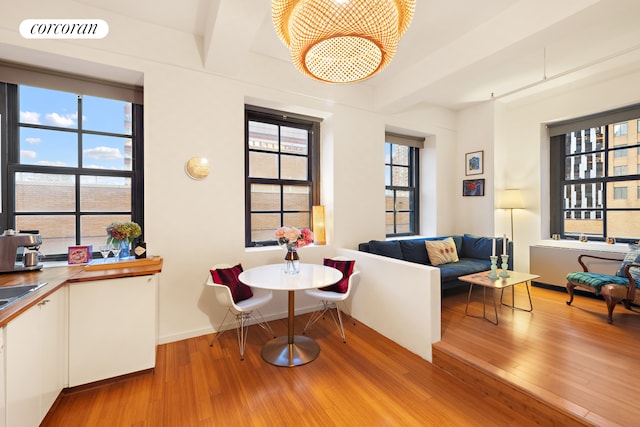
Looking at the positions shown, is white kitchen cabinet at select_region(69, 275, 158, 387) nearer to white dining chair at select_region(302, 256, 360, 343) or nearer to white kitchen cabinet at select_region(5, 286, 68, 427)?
white kitchen cabinet at select_region(5, 286, 68, 427)

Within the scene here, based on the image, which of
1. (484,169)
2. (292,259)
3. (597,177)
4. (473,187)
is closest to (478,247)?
(473,187)

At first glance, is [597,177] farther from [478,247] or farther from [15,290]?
[15,290]

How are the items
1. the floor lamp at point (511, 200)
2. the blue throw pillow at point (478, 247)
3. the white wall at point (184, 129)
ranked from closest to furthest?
the white wall at point (184, 129) → the blue throw pillow at point (478, 247) → the floor lamp at point (511, 200)

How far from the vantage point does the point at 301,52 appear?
1.47 m

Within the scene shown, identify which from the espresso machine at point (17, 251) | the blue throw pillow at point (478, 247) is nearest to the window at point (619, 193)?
the blue throw pillow at point (478, 247)

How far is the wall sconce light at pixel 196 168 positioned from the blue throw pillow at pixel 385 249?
7.35 ft

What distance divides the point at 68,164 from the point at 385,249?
3.55 m

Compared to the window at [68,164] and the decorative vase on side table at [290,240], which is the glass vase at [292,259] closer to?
the decorative vase on side table at [290,240]

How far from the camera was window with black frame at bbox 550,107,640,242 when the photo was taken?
12.5ft

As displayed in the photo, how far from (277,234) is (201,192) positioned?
945mm

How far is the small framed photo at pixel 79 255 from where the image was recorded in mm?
2359

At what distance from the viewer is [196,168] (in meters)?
2.82

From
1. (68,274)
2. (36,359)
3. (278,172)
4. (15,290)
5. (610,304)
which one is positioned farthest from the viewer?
(278,172)

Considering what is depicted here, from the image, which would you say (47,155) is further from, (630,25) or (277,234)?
(630,25)
